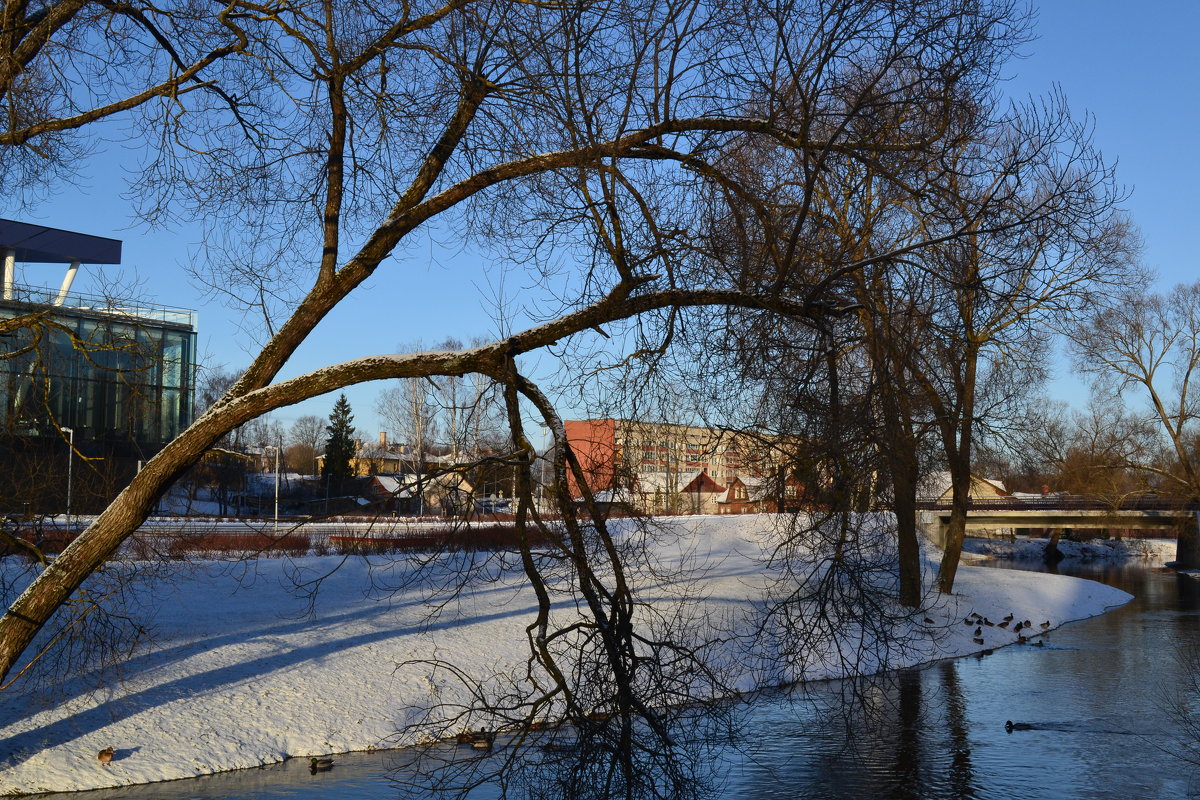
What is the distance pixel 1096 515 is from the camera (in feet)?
165

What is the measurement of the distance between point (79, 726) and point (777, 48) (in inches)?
449

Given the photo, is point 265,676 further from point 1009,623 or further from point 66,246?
point 1009,623

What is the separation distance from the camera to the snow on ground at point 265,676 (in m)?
12.5

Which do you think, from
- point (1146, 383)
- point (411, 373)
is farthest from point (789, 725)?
point (1146, 383)

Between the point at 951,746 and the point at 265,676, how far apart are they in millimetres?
9796

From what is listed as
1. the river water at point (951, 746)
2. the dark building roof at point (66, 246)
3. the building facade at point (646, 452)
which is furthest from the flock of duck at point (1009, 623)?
the dark building roof at point (66, 246)

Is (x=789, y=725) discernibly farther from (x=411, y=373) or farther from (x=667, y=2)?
(x=667, y=2)

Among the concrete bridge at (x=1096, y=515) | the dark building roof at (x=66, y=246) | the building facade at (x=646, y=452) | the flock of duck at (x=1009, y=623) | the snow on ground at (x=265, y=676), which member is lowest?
the flock of duck at (x=1009, y=623)

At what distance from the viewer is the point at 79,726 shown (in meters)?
12.8

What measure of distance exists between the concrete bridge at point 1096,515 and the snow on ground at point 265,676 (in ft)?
95.2

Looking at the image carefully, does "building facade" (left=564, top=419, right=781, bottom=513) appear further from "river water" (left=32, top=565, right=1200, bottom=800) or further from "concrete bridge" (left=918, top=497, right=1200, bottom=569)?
"concrete bridge" (left=918, top=497, right=1200, bottom=569)

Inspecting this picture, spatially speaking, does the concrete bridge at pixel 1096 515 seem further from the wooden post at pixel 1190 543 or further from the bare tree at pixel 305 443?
the bare tree at pixel 305 443

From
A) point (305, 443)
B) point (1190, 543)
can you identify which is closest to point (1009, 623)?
point (1190, 543)

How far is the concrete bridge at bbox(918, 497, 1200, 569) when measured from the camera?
162ft
